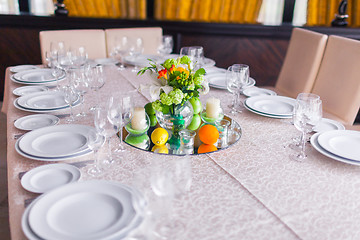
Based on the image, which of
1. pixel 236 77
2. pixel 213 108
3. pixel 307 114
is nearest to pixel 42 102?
pixel 213 108

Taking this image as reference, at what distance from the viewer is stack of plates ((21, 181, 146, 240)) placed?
77 centimetres

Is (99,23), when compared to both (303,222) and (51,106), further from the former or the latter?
(303,222)

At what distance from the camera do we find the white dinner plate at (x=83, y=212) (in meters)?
0.77

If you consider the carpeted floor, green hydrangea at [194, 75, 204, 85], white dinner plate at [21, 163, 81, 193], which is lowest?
the carpeted floor

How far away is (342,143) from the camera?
51.1 inches

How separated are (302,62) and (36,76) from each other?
179 cm

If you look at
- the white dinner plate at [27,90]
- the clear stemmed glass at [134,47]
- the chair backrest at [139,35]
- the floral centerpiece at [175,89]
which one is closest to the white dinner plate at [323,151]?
the floral centerpiece at [175,89]

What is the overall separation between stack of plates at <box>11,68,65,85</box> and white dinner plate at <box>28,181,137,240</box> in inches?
45.7

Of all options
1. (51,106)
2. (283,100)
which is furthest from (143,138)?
(283,100)

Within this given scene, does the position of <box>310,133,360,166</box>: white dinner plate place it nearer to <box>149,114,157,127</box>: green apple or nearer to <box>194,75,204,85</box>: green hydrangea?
<box>194,75,204,85</box>: green hydrangea

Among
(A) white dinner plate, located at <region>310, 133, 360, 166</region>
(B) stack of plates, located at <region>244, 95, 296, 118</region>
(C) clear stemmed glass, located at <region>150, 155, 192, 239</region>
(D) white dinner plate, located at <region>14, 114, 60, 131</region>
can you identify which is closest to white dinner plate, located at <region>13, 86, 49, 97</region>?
(D) white dinner plate, located at <region>14, 114, 60, 131</region>

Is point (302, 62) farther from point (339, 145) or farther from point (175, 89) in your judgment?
point (175, 89)

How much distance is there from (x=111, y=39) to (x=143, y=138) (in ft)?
5.33

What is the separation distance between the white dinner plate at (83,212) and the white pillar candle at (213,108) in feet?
2.21
